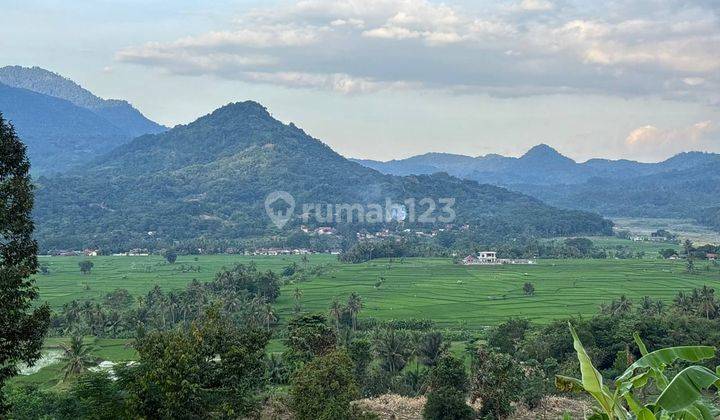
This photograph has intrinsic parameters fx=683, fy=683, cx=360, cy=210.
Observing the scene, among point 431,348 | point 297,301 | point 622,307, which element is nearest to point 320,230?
point 297,301

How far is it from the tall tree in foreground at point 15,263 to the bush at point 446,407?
11646 mm

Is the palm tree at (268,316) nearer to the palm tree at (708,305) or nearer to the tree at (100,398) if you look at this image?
the palm tree at (708,305)

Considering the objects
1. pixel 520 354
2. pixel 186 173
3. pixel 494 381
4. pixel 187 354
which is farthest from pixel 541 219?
pixel 187 354

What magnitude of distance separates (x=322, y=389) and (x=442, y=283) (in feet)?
159

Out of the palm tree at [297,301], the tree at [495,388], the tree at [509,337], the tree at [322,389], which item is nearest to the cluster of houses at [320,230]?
the palm tree at [297,301]

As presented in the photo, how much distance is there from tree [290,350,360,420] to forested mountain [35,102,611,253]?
9189 cm

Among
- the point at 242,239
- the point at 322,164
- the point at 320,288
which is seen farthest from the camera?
the point at 322,164

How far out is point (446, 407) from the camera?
19.3 m

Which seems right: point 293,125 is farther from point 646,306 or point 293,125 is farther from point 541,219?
point 646,306

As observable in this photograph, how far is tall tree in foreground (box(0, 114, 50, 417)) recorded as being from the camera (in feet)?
33.8

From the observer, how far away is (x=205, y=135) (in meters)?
193

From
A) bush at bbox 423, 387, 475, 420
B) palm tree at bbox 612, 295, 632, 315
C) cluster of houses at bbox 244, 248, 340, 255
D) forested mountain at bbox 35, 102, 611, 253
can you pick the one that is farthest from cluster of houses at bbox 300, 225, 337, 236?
bush at bbox 423, 387, 475, 420

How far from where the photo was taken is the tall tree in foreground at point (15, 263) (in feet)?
33.8

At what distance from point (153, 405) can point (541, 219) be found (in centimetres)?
13085
